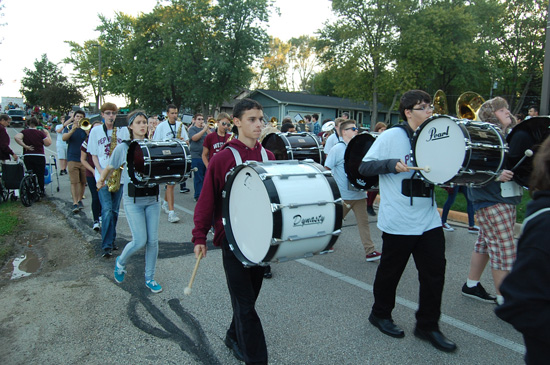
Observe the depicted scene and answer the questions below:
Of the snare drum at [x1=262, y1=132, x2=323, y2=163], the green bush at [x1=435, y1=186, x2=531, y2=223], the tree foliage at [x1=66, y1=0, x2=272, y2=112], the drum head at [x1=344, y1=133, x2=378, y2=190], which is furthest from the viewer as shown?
the tree foliage at [x1=66, y1=0, x2=272, y2=112]

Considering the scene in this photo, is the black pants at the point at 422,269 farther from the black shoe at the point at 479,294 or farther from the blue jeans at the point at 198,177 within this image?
the blue jeans at the point at 198,177


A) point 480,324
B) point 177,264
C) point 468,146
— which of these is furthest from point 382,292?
point 177,264

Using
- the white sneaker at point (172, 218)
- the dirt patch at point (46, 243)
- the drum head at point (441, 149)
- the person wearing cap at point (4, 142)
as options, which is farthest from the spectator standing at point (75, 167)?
the drum head at point (441, 149)

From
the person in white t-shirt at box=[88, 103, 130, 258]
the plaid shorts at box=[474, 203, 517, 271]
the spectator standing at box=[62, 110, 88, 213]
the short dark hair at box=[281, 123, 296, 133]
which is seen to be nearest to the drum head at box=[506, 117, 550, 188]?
the plaid shorts at box=[474, 203, 517, 271]

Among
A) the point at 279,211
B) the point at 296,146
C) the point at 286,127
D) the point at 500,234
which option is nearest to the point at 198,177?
the point at 286,127

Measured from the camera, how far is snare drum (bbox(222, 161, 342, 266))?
248cm

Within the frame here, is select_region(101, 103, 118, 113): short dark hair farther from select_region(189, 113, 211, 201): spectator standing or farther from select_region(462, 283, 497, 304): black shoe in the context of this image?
select_region(462, 283, 497, 304): black shoe

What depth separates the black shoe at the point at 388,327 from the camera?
3.51m

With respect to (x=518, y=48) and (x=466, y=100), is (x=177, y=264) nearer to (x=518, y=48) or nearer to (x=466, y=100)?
(x=466, y=100)

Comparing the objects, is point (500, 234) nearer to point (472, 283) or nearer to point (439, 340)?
point (472, 283)

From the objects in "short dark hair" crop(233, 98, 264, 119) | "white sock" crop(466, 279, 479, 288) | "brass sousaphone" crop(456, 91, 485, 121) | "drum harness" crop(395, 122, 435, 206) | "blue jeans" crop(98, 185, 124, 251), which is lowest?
"white sock" crop(466, 279, 479, 288)

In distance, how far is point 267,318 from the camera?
12.8 ft

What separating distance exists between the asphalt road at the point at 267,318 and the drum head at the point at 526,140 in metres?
1.43

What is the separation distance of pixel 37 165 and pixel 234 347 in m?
8.65
